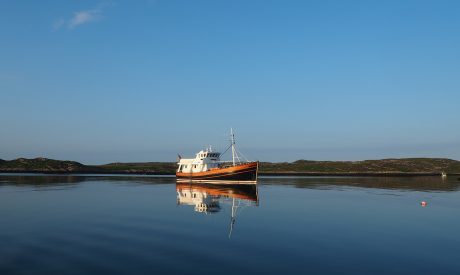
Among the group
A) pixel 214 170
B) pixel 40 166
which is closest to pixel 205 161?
pixel 214 170

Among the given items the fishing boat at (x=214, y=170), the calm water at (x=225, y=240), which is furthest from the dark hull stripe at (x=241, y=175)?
the calm water at (x=225, y=240)

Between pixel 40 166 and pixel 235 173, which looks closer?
pixel 235 173

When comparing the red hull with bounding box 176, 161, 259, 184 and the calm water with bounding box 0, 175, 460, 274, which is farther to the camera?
the red hull with bounding box 176, 161, 259, 184

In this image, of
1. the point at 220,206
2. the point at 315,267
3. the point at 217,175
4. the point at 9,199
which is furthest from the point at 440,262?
the point at 217,175

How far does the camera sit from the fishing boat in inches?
3356

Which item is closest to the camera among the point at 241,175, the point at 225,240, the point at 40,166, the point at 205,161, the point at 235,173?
the point at 225,240

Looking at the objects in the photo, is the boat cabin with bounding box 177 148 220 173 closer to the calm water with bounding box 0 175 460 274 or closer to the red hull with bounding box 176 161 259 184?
the red hull with bounding box 176 161 259 184

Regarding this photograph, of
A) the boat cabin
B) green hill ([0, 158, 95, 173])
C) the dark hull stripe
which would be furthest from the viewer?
green hill ([0, 158, 95, 173])

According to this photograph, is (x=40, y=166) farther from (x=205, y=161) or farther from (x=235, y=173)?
(x=235, y=173)

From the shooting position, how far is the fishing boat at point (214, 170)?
85250 mm

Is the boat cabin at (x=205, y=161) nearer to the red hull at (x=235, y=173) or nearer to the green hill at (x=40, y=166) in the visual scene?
the red hull at (x=235, y=173)

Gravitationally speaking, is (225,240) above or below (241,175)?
below

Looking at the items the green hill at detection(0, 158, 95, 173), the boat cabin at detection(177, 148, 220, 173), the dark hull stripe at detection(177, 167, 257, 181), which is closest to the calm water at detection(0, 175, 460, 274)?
the dark hull stripe at detection(177, 167, 257, 181)

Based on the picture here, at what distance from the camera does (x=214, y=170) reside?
9088 cm
